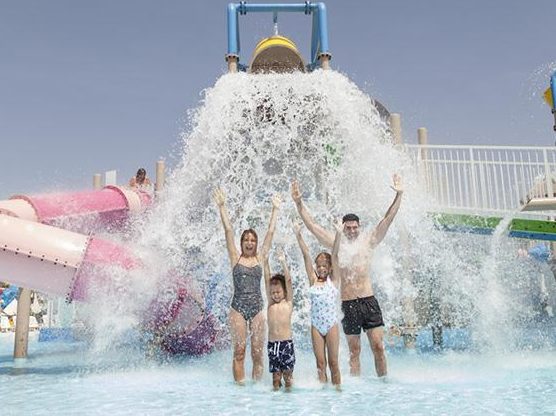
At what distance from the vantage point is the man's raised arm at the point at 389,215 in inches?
175

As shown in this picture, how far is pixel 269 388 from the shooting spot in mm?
4148

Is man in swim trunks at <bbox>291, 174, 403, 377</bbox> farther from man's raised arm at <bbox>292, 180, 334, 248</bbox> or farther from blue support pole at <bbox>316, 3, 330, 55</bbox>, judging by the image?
blue support pole at <bbox>316, 3, 330, 55</bbox>

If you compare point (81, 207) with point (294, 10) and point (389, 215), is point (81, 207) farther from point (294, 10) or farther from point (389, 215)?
point (294, 10)

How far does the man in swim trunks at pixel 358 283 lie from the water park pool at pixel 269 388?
1.04 ft

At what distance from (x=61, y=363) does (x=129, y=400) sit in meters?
3.49

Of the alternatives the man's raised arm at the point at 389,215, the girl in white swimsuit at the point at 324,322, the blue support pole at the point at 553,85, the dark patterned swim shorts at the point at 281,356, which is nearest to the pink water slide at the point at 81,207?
the dark patterned swim shorts at the point at 281,356

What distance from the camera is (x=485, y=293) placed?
748cm

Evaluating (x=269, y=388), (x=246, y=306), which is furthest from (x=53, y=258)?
(x=269, y=388)

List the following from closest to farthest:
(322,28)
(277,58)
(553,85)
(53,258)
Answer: (53,258) → (553,85) → (322,28) → (277,58)

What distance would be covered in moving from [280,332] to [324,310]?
1.31 ft

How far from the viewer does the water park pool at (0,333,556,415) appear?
3.45 m

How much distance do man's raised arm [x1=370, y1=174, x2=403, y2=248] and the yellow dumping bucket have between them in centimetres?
646

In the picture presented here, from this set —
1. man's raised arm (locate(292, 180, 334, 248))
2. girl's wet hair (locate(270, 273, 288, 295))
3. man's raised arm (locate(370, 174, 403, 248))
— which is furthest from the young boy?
man's raised arm (locate(370, 174, 403, 248))

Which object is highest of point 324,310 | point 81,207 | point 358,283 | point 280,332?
point 81,207
